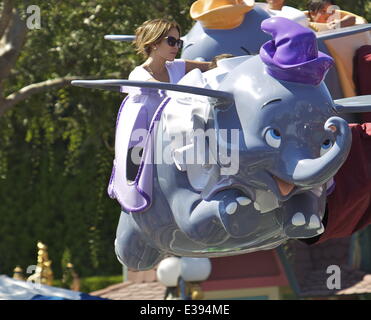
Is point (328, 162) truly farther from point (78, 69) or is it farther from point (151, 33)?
point (78, 69)

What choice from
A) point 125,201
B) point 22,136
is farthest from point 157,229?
point 22,136

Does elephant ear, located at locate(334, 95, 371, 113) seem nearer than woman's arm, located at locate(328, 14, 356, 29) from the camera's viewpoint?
Yes

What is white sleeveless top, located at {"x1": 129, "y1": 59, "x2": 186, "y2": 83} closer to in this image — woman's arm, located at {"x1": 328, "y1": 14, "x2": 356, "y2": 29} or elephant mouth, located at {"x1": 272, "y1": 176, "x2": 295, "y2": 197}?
elephant mouth, located at {"x1": 272, "y1": 176, "x2": 295, "y2": 197}

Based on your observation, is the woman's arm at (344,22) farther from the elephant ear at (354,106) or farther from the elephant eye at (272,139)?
the elephant eye at (272,139)

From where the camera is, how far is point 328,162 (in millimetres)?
2980

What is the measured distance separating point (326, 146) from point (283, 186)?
0.59 ft

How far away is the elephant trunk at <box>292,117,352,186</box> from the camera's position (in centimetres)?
298

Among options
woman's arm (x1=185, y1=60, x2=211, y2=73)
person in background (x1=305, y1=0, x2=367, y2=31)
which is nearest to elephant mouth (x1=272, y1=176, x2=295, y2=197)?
woman's arm (x1=185, y1=60, x2=211, y2=73)

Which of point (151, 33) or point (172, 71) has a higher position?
point (151, 33)

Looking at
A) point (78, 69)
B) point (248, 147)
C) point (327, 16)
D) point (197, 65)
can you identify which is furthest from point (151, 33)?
point (78, 69)

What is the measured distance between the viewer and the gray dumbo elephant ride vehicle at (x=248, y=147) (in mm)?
3100

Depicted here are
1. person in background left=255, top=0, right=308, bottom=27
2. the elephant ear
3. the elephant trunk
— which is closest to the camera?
the elephant trunk
